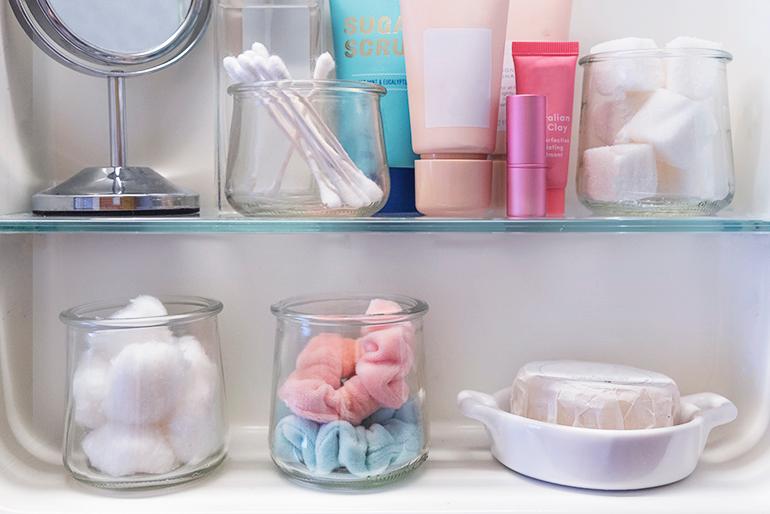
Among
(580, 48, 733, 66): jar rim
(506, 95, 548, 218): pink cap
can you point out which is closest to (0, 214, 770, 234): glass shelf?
(506, 95, 548, 218): pink cap

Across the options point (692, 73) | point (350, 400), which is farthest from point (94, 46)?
point (692, 73)

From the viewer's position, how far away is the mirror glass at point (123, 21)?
63cm

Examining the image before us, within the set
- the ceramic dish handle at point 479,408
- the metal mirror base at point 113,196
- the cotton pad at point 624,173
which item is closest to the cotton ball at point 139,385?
the metal mirror base at point 113,196

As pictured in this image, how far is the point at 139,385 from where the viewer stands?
0.56 m

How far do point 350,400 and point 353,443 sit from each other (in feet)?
0.09

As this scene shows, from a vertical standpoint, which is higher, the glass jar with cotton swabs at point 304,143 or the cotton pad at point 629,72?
the cotton pad at point 629,72

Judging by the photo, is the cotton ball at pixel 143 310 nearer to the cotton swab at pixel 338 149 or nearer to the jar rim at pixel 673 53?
the cotton swab at pixel 338 149

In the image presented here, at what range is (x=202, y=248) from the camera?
2.24 ft

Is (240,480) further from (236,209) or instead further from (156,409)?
(236,209)

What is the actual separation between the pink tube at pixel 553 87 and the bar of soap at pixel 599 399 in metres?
0.12

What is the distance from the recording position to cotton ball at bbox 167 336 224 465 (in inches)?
22.5

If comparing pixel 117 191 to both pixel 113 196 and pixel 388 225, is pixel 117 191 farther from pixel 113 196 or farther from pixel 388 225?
pixel 388 225

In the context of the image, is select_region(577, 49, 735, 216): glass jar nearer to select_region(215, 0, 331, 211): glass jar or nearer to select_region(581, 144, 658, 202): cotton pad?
select_region(581, 144, 658, 202): cotton pad

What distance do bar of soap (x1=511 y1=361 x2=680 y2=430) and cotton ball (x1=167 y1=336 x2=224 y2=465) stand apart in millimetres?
219
